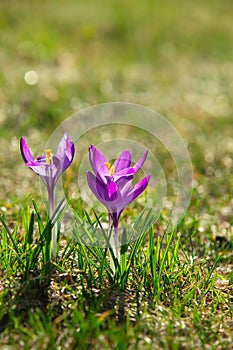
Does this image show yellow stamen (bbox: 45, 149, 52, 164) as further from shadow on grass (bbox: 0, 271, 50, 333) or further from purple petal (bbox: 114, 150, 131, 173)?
shadow on grass (bbox: 0, 271, 50, 333)

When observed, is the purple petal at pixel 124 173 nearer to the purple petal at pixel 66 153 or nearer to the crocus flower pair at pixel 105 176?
the crocus flower pair at pixel 105 176

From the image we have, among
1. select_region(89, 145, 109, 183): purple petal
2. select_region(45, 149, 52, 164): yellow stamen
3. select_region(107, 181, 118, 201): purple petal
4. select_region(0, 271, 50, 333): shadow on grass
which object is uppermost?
select_region(45, 149, 52, 164): yellow stamen

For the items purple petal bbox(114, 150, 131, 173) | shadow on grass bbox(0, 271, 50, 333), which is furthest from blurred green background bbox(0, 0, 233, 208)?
purple petal bbox(114, 150, 131, 173)

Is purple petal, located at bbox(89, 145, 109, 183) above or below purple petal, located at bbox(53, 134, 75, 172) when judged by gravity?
below

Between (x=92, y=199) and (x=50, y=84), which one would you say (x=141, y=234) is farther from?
(x=50, y=84)

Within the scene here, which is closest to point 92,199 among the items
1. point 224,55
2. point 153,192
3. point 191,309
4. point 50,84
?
point 153,192

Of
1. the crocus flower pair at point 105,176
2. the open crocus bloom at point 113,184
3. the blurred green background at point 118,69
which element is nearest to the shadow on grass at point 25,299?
the crocus flower pair at point 105,176

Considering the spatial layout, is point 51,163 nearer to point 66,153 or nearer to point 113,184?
point 66,153

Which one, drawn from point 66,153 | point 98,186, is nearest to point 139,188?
point 98,186
